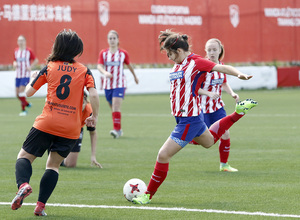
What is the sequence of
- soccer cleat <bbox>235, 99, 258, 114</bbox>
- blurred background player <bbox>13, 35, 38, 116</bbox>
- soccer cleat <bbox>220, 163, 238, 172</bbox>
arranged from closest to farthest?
soccer cleat <bbox>235, 99, 258, 114</bbox>, soccer cleat <bbox>220, 163, 238, 172</bbox>, blurred background player <bbox>13, 35, 38, 116</bbox>

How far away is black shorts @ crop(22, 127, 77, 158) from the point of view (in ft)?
20.8

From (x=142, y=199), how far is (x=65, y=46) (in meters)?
1.90

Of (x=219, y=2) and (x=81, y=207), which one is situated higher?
(x=219, y=2)

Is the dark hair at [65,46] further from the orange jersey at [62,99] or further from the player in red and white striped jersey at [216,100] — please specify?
the player in red and white striped jersey at [216,100]

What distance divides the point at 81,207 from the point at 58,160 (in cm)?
70

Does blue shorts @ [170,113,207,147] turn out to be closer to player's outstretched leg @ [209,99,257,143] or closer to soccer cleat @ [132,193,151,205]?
soccer cleat @ [132,193,151,205]

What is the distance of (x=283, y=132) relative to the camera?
47.1ft

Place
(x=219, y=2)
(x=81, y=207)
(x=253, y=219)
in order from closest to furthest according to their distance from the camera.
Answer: (x=253, y=219) → (x=81, y=207) → (x=219, y=2)

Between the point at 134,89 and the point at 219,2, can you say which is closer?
the point at 134,89

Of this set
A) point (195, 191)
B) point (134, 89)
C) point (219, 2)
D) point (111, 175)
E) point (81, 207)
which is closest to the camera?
point (81, 207)

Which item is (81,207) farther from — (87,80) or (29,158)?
(87,80)

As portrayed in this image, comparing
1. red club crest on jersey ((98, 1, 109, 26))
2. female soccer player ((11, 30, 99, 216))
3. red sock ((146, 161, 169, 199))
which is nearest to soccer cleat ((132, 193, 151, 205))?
red sock ((146, 161, 169, 199))

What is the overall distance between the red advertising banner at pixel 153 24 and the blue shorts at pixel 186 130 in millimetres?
20938

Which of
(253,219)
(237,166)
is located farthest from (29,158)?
(237,166)
